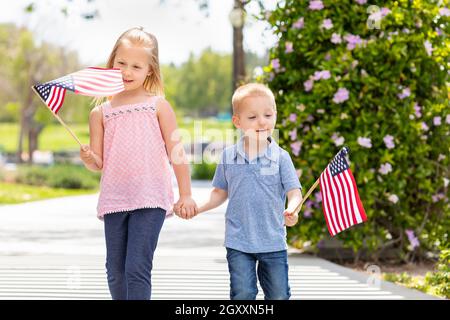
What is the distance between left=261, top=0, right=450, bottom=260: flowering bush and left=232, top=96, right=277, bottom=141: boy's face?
3.78 meters

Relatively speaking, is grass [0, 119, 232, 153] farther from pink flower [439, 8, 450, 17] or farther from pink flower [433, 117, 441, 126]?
pink flower [433, 117, 441, 126]

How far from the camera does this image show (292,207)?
4.31 m

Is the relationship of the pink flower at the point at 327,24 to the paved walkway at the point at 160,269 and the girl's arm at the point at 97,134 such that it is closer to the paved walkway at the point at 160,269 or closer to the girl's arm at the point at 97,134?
the paved walkway at the point at 160,269

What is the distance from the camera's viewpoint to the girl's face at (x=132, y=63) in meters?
4.69

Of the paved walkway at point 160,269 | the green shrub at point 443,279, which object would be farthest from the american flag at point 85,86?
the green shrub at point 443,279

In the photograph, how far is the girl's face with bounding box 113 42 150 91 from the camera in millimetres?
4688

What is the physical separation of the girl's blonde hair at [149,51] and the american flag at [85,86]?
16cm

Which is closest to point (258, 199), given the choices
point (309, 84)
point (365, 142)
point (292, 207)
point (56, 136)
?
point (292, 207)

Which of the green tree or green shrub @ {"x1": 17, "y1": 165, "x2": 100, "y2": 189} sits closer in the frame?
green shrub @ {"x1": 17, "y1": 165, "x2": 100, "y2": 189}

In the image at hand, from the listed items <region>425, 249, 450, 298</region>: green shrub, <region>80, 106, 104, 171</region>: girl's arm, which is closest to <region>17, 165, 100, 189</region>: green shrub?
<region>425, 249, 450, 298</region>: green shrub

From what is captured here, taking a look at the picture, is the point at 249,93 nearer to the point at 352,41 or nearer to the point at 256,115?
the point at 256,115

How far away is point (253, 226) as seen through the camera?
4402 mm

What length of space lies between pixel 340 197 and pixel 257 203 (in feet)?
1.43
